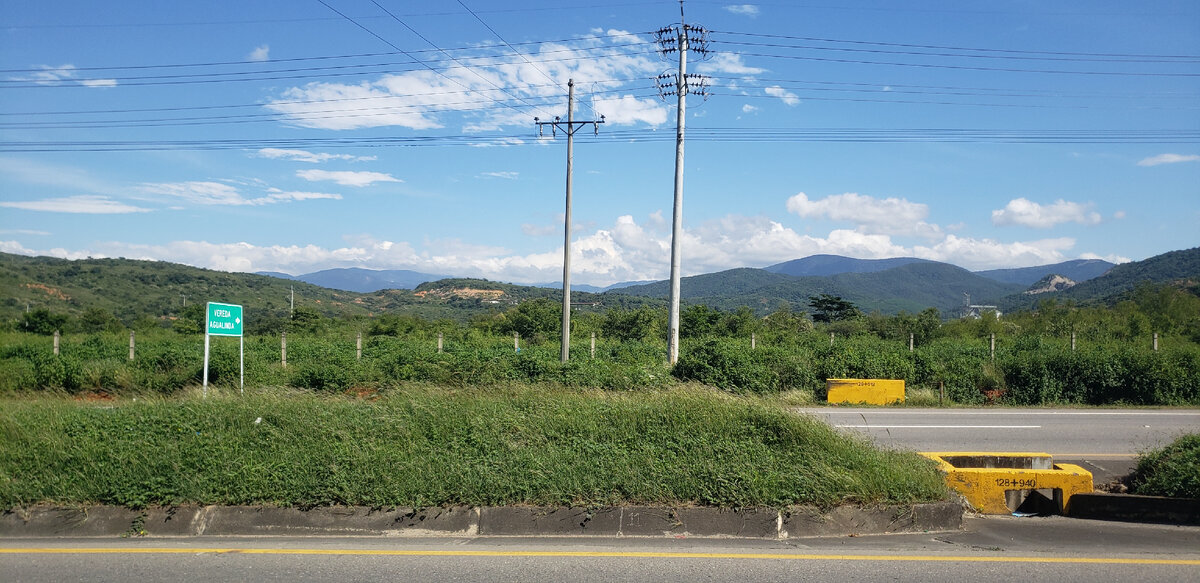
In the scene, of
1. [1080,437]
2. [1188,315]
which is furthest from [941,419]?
[1188,315]

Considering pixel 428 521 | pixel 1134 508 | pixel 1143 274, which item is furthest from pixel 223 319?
pixel 1143 274

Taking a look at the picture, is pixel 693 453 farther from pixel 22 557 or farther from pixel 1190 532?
pixel 22 557

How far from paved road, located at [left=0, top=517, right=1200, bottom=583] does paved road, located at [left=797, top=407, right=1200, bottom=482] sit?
2951 millimetres

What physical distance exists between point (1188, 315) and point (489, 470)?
48846 millimetres

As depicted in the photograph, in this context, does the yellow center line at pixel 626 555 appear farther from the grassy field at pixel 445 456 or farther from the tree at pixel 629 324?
the tree at pixel 629 324

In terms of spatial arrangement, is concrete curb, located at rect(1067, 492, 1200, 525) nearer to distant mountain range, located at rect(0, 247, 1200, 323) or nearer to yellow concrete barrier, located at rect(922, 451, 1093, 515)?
yellow concrete barrier, located at rect(922, 451, 1093, 515)

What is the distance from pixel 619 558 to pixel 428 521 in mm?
1718

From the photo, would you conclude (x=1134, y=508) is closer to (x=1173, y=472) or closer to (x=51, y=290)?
(x=1173, y=472)

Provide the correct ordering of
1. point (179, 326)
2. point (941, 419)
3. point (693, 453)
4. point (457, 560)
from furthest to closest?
1. point (179, 326)
2. point (941, 419)
3. point (693, 453)
4. point (457, 560)

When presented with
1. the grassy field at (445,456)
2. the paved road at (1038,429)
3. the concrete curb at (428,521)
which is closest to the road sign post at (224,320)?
the grassy field at (445,456)

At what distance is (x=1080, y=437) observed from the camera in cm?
1230

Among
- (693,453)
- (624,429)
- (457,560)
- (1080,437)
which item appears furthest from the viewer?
(1080,437)

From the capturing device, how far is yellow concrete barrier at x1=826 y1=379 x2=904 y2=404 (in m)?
17.7

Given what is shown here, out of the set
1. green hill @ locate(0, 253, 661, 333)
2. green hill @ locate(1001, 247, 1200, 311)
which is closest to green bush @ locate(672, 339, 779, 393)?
green hill @ locate(0, 253, 661, 333)
